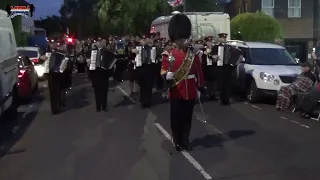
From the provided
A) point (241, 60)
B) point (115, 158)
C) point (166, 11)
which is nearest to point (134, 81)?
point (241, 60)

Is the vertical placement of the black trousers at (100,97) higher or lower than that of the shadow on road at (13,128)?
higher

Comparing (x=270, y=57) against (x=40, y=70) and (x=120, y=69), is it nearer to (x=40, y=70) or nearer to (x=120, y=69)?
(x=120, y=69)

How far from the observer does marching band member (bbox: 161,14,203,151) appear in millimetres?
9555

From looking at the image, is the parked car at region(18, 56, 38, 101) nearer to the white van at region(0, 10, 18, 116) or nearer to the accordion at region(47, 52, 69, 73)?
the accordion at region(47, 52, 69, 73)

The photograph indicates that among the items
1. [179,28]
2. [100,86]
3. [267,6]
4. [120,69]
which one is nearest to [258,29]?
[267,6]

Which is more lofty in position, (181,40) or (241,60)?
(181,40)

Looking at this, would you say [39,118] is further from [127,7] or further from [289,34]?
[289,34]

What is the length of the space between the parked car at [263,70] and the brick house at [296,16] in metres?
26.8

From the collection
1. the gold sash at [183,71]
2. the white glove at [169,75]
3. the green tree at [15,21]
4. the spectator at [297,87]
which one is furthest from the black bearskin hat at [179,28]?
the green tree at [15,21]

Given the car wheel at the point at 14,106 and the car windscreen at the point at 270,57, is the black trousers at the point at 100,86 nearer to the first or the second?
the car wheel at the point at 14,106

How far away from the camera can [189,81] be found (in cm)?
961

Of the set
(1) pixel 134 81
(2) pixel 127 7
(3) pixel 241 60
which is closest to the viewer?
(3) pixel 241 60

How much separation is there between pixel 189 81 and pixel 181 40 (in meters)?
0.69

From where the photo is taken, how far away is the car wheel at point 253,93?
633 inches
